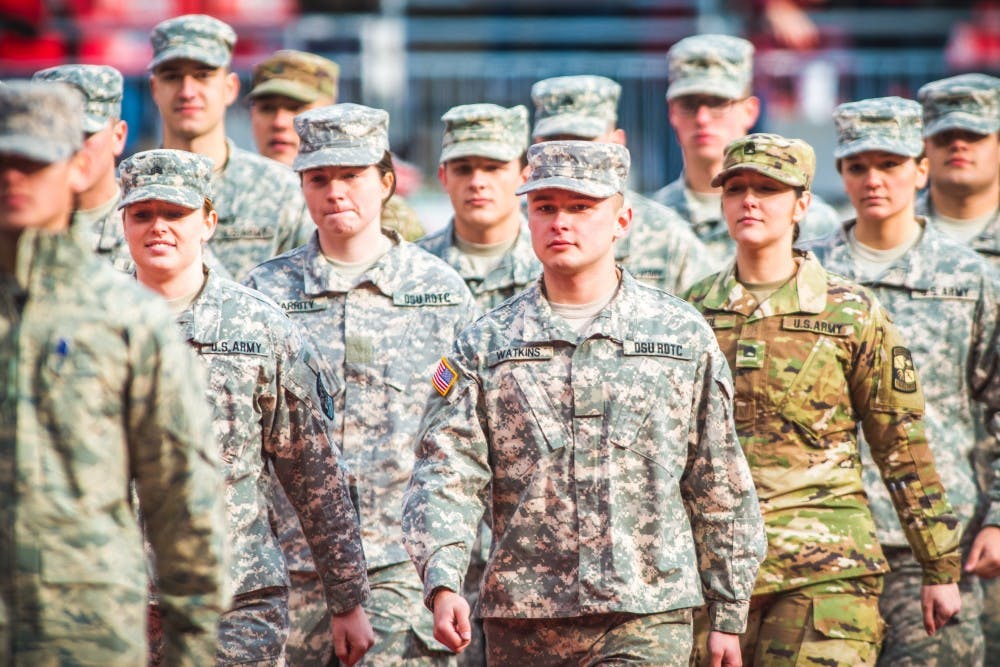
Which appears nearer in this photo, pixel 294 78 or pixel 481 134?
pixel 481 134

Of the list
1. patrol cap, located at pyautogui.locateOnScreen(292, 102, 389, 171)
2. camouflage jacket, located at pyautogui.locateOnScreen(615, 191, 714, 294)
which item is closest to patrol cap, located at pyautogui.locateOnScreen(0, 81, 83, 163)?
patrol cap, located at pyautogui.locateOnScreen(292, 102, 389, 171)

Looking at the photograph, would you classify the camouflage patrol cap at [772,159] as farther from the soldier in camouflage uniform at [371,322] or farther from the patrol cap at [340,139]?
the patrol cap at [340,139]

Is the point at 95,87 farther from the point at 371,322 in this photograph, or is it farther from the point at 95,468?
the point at 95,468

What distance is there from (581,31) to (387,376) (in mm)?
10260

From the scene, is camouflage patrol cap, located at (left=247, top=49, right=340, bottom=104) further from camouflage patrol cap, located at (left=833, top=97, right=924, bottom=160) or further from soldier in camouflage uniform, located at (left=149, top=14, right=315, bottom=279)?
camouflage patrol cap, located at (left=833, top=97, right=924, bottom=160)

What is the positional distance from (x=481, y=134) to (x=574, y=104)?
81 cm

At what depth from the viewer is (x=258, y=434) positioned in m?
7.11

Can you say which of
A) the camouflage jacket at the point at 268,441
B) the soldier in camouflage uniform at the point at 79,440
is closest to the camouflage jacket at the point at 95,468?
the soldier in camouflage uniform at the point at 79,440

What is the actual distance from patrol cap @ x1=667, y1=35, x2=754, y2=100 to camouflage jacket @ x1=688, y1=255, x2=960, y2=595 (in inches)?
122

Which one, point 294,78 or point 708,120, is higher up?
point 294,78

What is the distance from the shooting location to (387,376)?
830cm

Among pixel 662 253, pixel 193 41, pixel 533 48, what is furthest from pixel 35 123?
pixel 533 48

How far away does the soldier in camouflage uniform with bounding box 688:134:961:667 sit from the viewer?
24.7ft

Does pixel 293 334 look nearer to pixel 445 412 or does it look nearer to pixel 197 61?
pixel 445 412
